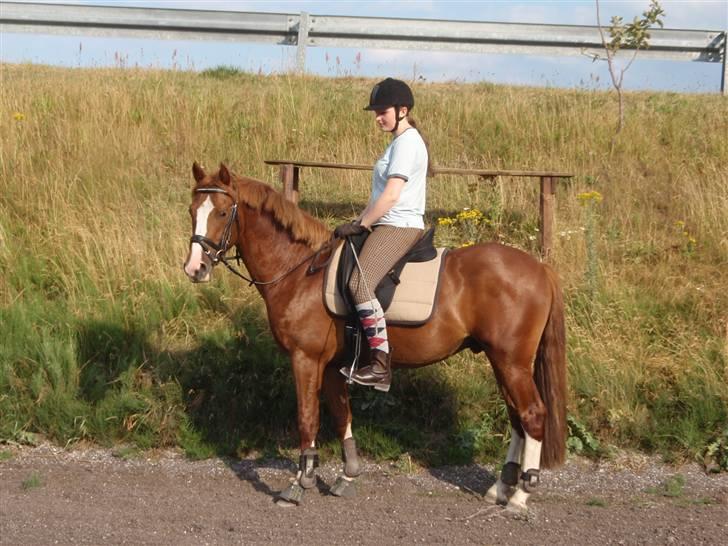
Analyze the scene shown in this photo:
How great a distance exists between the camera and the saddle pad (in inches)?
253

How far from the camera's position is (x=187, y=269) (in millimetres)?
6246

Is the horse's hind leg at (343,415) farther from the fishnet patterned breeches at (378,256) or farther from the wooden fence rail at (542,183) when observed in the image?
the wooden fence rail at (542,183)

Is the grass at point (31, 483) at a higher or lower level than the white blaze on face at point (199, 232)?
lower

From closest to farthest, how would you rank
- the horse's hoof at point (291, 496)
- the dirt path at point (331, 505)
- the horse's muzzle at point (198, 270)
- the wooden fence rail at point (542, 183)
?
the dirt path at point (331, 505) < the horse's muzzle at point (198, 270) < the horse's hoof at point (291, 496) < the wooden fence rail at point (542, 183)

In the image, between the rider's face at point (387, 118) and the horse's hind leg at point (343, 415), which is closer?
the rider's face at point (387, 118)

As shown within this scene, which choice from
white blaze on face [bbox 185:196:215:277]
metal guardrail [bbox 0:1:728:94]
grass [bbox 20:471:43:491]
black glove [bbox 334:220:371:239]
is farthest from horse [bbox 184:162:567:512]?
metal guardrail [bbox 0:1:728:94]

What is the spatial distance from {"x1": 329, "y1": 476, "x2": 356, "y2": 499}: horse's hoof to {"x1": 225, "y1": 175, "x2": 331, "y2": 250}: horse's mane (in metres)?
1.67

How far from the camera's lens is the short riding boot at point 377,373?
6402 millimetres

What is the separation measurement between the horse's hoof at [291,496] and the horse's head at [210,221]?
60.6 inches

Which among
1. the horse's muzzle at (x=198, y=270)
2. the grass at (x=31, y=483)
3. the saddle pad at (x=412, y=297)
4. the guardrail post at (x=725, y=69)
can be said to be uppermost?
the guardrail post at (x=725, y=69)

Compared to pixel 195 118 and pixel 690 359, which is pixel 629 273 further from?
pixel 195 118

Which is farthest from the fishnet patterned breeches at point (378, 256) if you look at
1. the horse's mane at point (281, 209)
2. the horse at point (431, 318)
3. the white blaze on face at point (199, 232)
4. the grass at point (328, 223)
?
the grass at point (328, 223)

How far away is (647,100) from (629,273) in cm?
509

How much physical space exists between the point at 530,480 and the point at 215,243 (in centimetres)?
263
